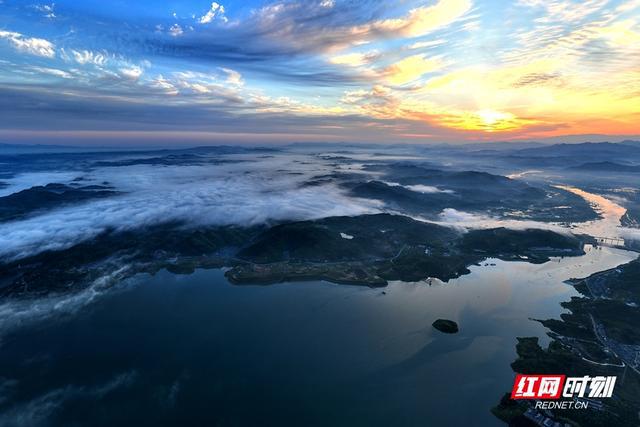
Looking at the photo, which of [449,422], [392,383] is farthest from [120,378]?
[449,422]

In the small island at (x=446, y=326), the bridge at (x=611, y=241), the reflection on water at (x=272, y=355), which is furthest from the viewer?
the bridge at (x=611, y=241)

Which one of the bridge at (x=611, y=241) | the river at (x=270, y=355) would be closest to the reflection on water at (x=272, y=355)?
the river at (x=270, y=355)

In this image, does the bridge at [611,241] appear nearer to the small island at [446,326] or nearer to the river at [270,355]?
the river at [270,355]

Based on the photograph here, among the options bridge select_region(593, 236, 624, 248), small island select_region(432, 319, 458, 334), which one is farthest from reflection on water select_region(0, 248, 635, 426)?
bridge select_region(593, 236, 624, 248)

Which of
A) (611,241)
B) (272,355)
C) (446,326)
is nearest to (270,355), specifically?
(272,355)

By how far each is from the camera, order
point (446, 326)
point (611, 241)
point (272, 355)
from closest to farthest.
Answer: point (272, 355)
point (446, 326)
point (611, 241)

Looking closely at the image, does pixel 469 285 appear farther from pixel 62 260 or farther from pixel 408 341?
pixel 62 260

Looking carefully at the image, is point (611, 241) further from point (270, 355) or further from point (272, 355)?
point (270, 355)
